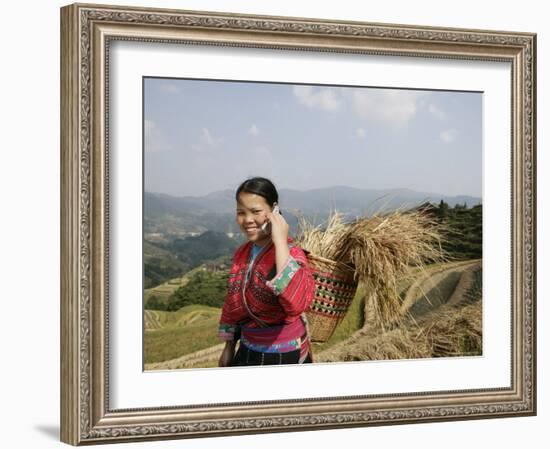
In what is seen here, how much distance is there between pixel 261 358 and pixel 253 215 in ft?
2.02

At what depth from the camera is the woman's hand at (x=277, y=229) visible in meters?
5.33

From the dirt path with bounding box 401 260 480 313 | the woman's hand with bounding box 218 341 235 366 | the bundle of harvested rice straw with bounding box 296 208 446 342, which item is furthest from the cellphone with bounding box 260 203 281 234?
the dirt path with bounding box 401 260 480 313

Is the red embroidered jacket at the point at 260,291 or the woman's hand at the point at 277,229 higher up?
the woman's hand at the point at 277,229

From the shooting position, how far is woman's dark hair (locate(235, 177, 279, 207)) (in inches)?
209

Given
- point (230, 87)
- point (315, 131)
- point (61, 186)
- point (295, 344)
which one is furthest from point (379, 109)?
point (61, 186)

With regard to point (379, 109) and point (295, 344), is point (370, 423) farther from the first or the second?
point (379, 109)

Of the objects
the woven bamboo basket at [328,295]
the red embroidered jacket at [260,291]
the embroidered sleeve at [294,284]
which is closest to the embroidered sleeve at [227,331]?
the red embroidered jacket at [260,291]

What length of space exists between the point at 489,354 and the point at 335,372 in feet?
2.61

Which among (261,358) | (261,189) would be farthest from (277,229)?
(261,358)

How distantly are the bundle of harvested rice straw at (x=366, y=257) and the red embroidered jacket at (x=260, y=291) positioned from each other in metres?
0.12

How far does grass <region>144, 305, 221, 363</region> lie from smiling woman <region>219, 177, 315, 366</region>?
2.2 inches

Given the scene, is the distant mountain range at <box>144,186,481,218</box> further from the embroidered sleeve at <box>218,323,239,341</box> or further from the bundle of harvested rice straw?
the embroidered sleeve at <box>218,323,239,341</box>

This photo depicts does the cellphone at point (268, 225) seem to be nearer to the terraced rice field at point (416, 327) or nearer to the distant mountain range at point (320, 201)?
the distant mountain range at point (320, 201)

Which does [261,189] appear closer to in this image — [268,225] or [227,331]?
[268,225]
